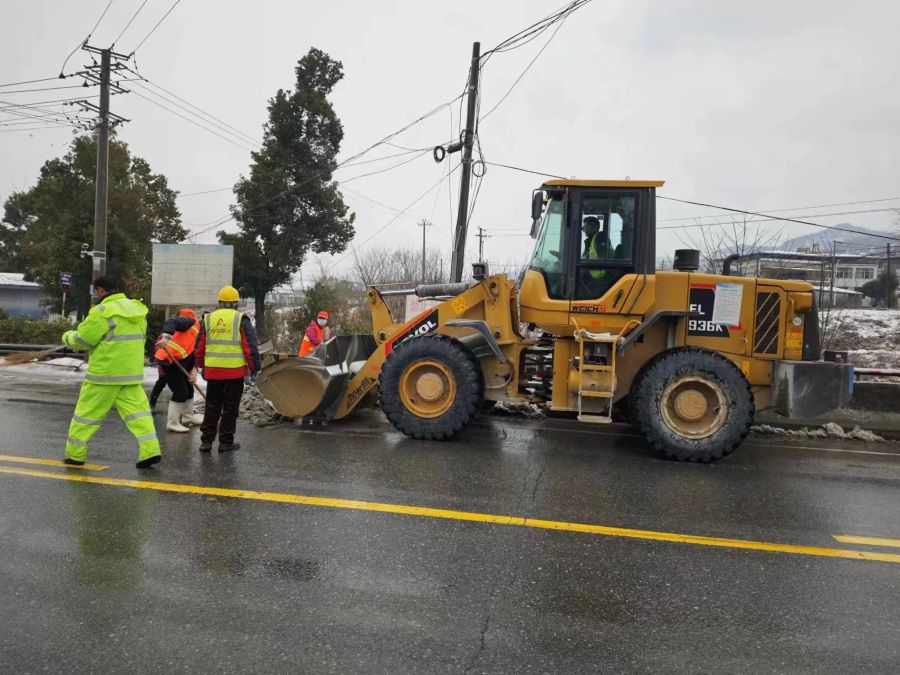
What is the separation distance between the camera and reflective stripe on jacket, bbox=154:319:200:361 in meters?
7.54

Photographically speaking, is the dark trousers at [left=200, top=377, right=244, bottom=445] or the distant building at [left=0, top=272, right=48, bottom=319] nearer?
the dark trousers at [left=200, top=377, right=244, bottom=445]

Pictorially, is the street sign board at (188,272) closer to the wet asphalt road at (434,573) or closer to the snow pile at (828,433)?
the wet asphalt road at (434,573)

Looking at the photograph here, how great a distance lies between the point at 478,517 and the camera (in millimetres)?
4574

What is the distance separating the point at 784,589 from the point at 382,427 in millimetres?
5070

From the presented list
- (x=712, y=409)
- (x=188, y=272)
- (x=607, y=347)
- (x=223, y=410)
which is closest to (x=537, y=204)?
(x=607, y=347)

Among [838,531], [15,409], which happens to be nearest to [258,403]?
[15,409]

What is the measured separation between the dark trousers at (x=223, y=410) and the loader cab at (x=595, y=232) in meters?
3.46

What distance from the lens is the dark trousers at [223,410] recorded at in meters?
6.41

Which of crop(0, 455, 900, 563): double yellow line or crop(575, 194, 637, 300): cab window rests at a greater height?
crop(575, 194, 637, 300): cab window

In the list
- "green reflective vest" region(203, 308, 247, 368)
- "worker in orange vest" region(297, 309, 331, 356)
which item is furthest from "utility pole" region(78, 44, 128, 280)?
"green reflective vest" region(203, 308, 247, 368)

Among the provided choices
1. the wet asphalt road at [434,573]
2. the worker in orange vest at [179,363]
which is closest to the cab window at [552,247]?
the wet asphalt road at [434,573]

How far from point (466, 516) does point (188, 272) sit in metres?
13.1

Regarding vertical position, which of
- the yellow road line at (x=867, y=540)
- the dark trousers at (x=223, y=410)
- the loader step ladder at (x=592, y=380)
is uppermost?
the loader step ladder at (x=592, y=380)

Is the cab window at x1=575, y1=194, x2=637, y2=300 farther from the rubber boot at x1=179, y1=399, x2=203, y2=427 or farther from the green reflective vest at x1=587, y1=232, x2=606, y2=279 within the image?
the rubber boot at x1=179, y1=399, x2=203, y2=427
